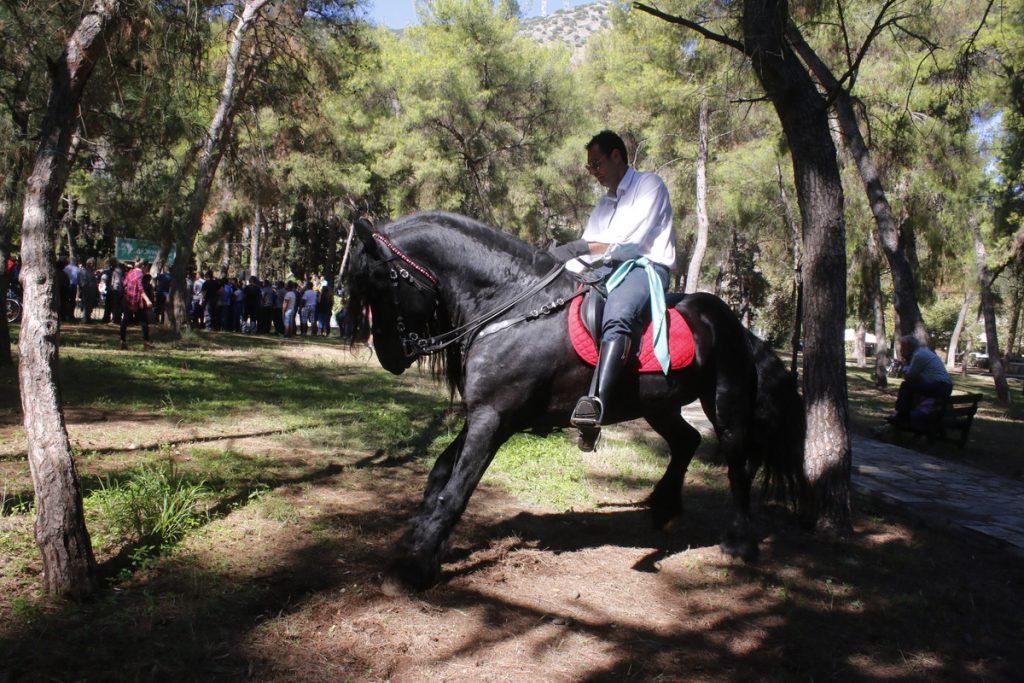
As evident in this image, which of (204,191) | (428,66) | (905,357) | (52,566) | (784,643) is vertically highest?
(428,66)

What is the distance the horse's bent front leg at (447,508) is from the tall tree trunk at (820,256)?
123 inches

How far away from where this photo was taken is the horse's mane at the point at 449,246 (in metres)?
4.34

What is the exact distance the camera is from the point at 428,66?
78.2 feet

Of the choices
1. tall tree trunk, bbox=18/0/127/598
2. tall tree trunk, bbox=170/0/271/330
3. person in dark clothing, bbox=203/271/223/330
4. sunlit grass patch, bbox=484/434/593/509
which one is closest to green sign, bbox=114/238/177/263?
person in dark clothing, bbox=203/271/223/330

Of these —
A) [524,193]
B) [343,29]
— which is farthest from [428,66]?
[343,29]

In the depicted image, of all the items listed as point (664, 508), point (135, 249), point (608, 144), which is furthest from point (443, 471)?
point (135, 249)

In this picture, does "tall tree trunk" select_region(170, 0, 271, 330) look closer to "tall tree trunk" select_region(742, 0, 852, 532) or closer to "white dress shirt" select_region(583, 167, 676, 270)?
"tall tree trunk" select_region(742, 0, 852, 532)

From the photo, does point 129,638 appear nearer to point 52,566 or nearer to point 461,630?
point 52,566

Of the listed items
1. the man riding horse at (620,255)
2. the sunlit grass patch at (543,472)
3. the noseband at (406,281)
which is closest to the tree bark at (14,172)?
the noseband at (406,281)

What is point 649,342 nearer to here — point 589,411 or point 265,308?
point 589,411

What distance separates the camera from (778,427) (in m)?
5.46

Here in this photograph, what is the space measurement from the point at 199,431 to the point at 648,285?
17.1ft

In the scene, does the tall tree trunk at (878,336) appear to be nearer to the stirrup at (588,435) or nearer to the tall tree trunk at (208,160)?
the tall tree trunk at (208,160)

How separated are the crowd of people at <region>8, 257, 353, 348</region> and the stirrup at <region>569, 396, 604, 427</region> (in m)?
16.4
